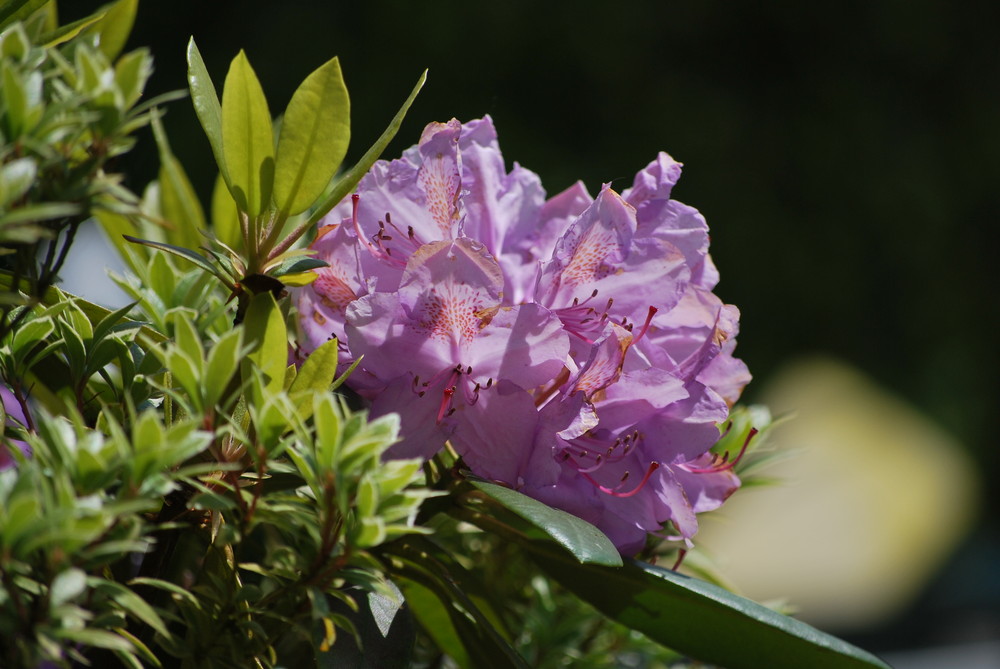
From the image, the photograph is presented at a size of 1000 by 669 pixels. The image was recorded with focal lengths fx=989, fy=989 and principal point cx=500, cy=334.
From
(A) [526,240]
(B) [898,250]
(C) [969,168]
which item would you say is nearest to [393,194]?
(A) [526,240]

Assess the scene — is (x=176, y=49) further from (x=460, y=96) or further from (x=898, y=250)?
(x=898, y=250)

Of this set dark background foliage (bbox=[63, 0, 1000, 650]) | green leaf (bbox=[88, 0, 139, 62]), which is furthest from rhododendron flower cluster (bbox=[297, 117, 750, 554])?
dark background foliage (bbox=[63, 0, 1000, 650])

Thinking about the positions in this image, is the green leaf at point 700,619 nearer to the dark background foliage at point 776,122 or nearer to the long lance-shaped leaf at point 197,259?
the long lance-shaped leaf at point 197,259

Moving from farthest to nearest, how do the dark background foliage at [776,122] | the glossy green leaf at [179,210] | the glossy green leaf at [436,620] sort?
the dark background foliage at [776,122]
the glossy green leaf at [179,210]
the glossy green leaf at [436,620]

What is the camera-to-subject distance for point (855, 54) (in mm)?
4770

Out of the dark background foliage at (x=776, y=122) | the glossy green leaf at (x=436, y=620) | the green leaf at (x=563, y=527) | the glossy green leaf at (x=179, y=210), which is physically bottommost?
the dark background foliage at (x=776, y=122)

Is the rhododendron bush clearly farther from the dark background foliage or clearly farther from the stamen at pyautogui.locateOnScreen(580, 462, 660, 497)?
the dark background foliage

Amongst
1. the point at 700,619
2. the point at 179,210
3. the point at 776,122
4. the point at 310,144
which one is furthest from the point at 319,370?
the point at 776,122

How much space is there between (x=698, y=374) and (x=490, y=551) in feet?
0.85

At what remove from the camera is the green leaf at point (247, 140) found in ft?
1.47

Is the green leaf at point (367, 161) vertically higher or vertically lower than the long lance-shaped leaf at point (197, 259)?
higher

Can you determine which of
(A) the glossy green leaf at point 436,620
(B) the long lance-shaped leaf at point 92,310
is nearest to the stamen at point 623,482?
(A) the glossy green leaf at point 436,620

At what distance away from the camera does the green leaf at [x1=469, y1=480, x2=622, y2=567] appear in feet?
1.28

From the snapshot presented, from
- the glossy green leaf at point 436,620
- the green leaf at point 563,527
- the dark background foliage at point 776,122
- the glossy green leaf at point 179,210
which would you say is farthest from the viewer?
the dark background foliage at point 776,122
